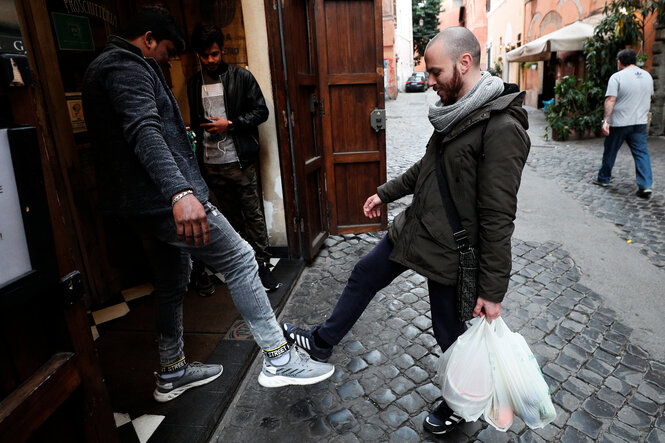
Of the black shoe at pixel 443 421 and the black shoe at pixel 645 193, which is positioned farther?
the black shoe at pixel 645 193

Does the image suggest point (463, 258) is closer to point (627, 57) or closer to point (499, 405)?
point (499, 405)

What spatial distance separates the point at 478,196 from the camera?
1.84 meters

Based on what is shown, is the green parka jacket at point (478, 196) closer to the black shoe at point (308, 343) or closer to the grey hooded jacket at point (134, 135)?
the black shoe at point (308, 343)

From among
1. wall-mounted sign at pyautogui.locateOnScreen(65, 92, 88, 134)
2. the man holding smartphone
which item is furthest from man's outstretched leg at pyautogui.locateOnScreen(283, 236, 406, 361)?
wall-mounted sign at pyautogui.locateOnScreen(65, 92, 88, 134)

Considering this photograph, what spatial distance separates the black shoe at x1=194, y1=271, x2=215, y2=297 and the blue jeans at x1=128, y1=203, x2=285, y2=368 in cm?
129

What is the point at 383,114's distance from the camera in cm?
486

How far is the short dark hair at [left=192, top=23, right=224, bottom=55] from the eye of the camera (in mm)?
3419

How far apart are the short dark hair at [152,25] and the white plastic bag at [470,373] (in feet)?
6.29

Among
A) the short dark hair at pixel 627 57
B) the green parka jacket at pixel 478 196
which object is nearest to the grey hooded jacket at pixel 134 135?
the green parka jacket at pixel 478 196

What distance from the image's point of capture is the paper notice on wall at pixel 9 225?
1146mm

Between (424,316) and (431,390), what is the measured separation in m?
0.84

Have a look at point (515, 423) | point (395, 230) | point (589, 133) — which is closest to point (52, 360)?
point (395, 230)

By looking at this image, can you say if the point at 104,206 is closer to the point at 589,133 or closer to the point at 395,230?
the point at 395,230

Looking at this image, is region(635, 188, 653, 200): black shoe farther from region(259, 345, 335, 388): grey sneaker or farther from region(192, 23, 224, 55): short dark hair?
region(192, 23, 224, 55): short dark hair
